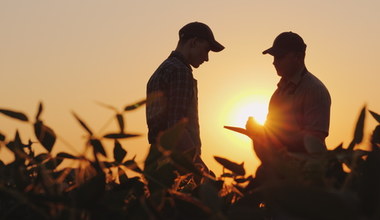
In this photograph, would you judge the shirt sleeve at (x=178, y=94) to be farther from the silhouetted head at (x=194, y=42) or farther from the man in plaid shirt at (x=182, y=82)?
the silhouetted head at (x=194, y=42)

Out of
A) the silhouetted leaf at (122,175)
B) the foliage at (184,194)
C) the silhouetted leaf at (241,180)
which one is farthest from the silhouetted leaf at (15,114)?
Answer: the silhouetted leaf at (241,180)

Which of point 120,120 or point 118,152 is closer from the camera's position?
point 120,120

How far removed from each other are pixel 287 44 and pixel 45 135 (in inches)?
169

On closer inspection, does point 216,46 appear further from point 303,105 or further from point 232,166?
point 232,166

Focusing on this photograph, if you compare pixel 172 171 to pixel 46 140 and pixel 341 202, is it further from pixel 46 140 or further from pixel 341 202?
pixel 341 202

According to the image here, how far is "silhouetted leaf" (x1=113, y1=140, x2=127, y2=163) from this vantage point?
927 millimetres

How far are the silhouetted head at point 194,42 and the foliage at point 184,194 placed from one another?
4273mm

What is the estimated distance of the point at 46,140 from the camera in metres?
0.97

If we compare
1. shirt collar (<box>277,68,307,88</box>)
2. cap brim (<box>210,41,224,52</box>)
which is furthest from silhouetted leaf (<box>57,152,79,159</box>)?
cap brim (<box>210,41,224,52</box>)

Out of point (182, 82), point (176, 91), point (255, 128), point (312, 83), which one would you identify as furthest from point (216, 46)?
point (255, 128)

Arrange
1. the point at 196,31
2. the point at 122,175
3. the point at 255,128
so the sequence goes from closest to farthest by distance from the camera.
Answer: the point at 255,128 → the point at 122,175 → the point at 196,31

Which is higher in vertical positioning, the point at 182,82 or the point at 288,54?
the point at 288,54

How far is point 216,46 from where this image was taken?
5.55 m

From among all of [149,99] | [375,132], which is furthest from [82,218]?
[375,132]
